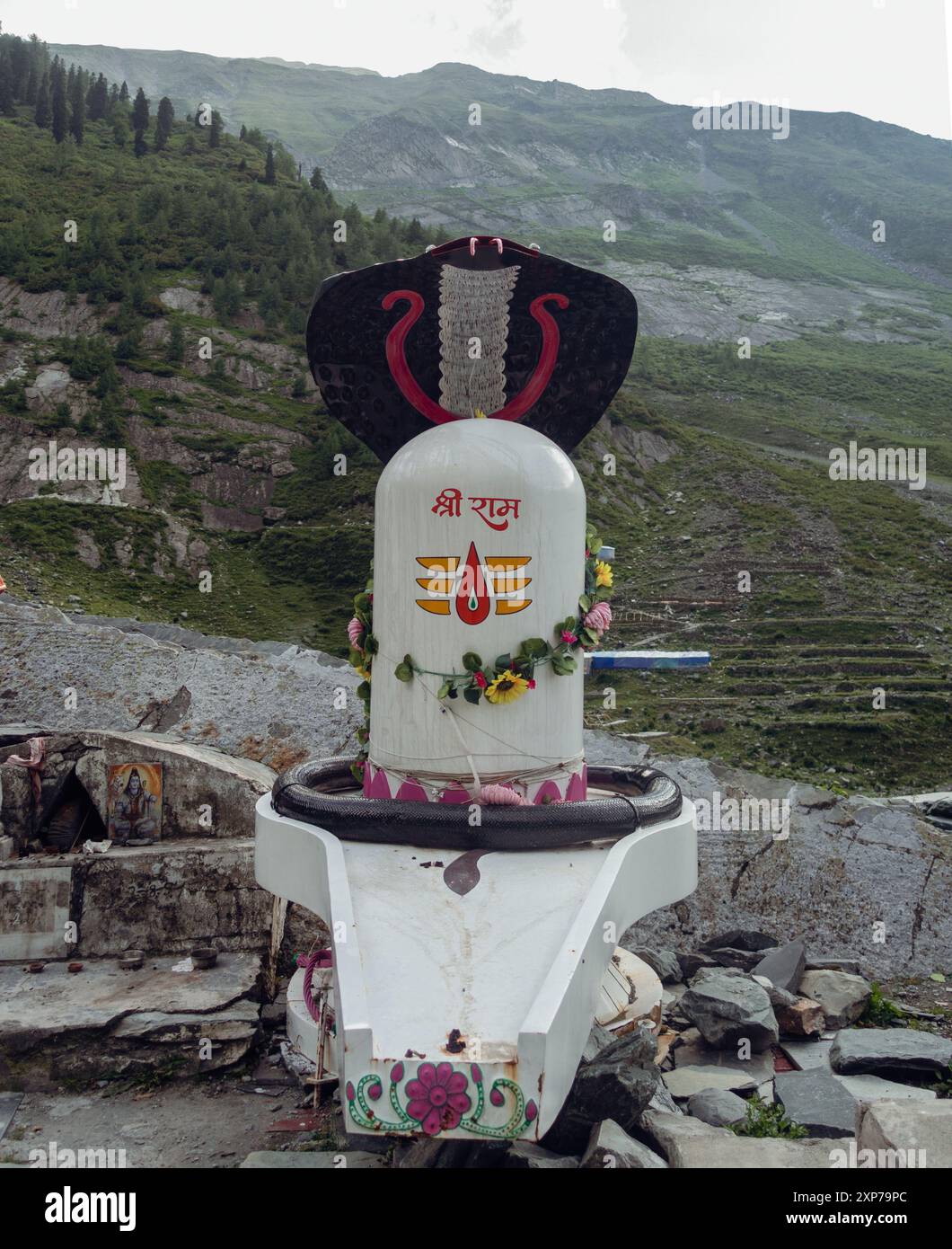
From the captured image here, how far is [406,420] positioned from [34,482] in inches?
1391

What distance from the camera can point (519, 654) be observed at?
7.47 metres

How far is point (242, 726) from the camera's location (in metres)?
14.5

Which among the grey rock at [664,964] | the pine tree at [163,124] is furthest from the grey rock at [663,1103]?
the pine tree at [163,124]

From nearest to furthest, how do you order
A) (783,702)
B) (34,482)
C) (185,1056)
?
(185,1056) → (783,702) → (34,482)

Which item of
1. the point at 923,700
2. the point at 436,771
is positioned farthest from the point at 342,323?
the point at 923,700

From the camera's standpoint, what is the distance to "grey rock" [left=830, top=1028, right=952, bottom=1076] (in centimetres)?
820

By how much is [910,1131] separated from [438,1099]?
255 centimetres

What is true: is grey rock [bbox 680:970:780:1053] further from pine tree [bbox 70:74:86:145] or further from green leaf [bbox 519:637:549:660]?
pine tree [bbox 70:74:86:145]

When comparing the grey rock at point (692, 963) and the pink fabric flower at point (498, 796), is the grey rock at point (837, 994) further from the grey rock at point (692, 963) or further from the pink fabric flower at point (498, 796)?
the pink fabric flower at point (498, 796)

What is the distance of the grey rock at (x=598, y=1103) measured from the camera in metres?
6.62

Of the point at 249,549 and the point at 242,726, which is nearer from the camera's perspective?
the point at 242,726

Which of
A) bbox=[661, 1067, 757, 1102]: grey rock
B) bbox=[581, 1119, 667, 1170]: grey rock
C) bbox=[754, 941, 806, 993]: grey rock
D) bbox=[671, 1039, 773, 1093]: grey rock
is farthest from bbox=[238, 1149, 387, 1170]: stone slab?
bbox=[754, 941, 806, 993]: grey rock
